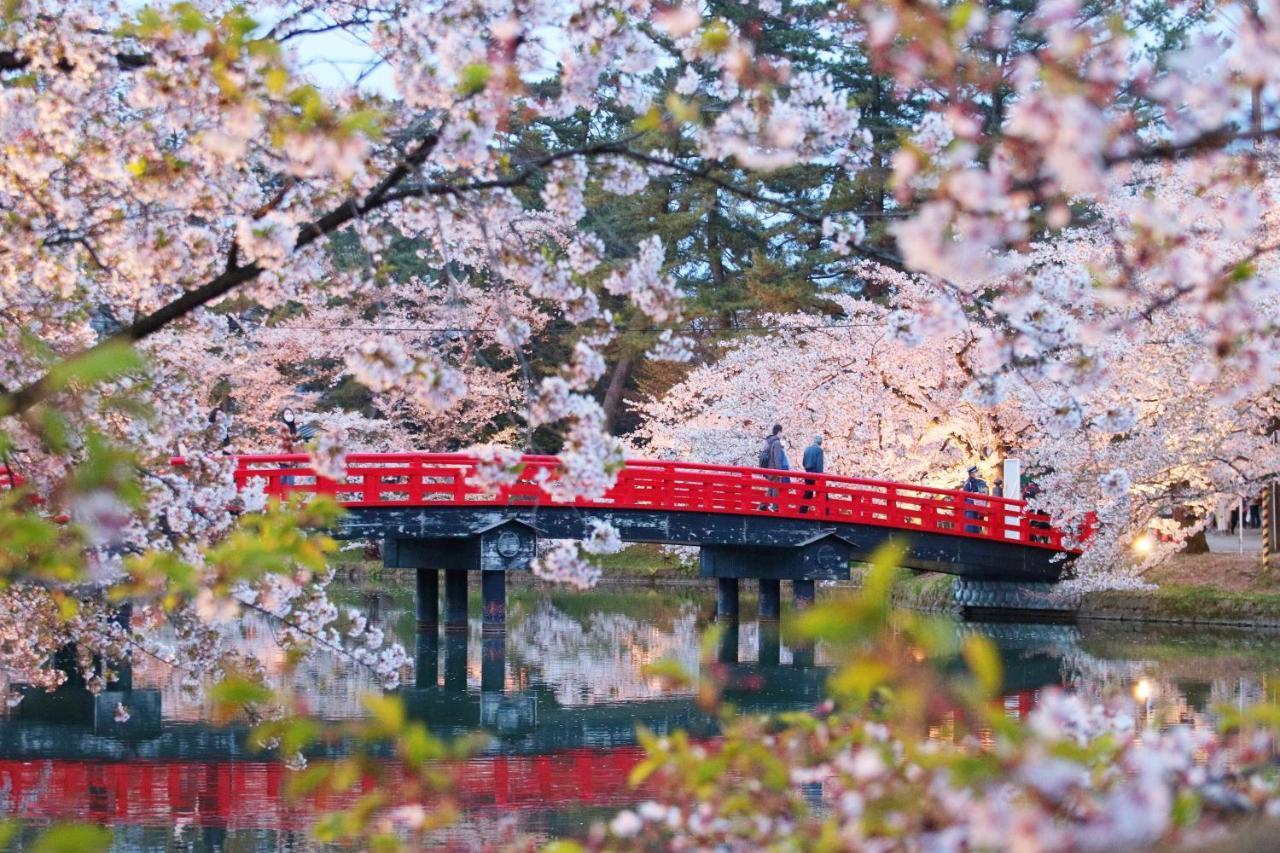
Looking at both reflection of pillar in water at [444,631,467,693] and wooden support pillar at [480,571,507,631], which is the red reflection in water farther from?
wooden support pillar at [480,571,507,631]

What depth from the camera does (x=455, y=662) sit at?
17.3 metres

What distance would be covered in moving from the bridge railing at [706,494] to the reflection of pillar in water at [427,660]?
1711 mm

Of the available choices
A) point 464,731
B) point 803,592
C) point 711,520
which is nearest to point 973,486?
point 803,592

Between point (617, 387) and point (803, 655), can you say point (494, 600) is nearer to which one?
point (803, 655)

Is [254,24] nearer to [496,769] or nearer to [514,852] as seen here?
[514,852]

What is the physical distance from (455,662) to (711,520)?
4075mm

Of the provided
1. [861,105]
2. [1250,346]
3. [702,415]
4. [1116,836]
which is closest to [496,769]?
[1250,346]

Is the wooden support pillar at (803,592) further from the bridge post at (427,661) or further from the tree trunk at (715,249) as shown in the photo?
the tree trunk at (715,249)

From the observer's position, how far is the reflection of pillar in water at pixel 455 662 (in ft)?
50.5

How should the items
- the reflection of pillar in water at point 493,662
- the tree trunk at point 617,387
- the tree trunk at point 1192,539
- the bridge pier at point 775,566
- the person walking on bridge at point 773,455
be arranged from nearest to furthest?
the reflection of pillar in water at point 493,662, the bridge pier at point 775,566, the person walking on bridge at point 773,455, the tree trunk at point 1192,539, the tree trunk at point 617,387

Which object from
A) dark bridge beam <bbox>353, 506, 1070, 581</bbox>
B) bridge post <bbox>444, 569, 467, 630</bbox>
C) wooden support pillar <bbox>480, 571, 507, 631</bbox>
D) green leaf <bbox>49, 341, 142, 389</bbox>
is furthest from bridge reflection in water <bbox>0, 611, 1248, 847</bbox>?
green leaf <bbox>49, 341, 142, 389</bbox>

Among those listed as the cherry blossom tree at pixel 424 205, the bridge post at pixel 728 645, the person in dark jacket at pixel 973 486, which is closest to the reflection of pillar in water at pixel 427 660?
the bridge post at pixel 728 645

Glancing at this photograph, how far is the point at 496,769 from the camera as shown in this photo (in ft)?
35.7

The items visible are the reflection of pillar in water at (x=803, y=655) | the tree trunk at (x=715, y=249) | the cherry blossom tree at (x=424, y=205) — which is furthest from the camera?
the tree trunk at (x=715, y=249)
